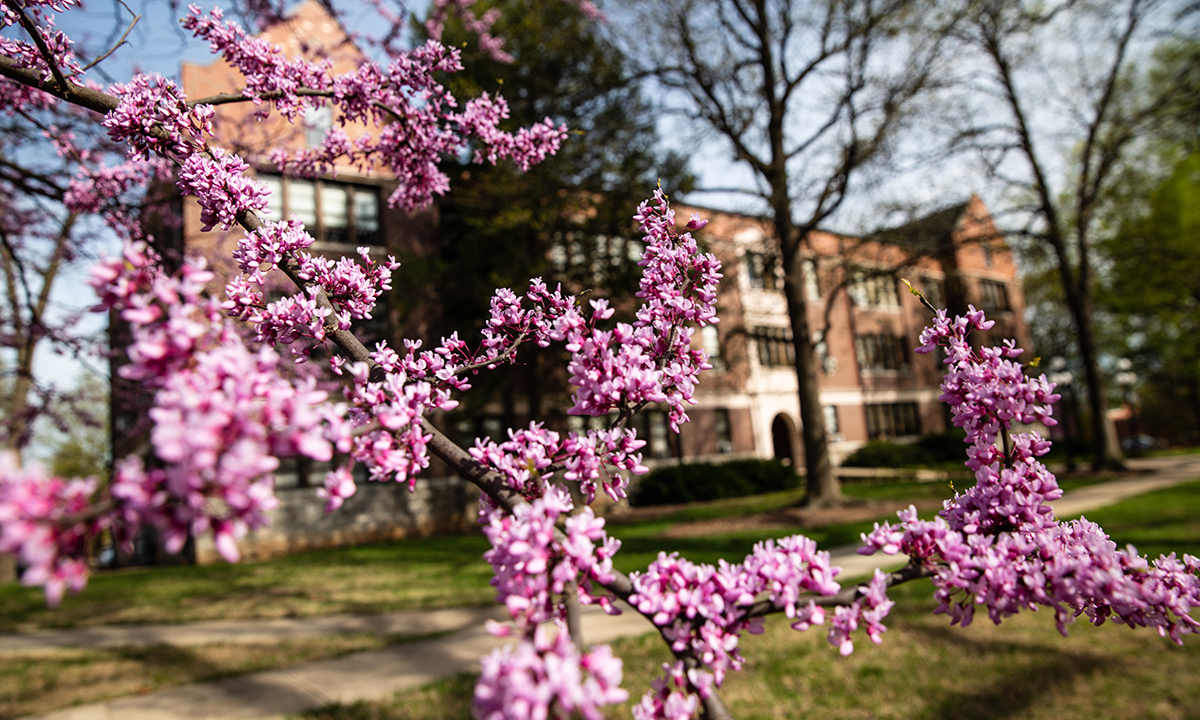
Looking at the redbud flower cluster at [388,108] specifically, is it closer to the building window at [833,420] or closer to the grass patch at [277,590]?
the grass patch at [277,590]

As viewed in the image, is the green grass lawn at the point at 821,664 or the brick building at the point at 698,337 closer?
the green grass lawn at the point at 821,664

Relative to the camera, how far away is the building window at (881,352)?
32.8 m

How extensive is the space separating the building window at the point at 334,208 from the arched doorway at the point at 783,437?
19662mm

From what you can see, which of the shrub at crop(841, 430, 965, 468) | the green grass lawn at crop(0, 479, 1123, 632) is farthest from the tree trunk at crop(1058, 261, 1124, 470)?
the green grass lawn at crop(0, 479, 1123, 632)

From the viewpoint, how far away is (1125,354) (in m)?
44.3

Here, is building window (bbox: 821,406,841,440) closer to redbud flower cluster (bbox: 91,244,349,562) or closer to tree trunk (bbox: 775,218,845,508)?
tree trunk (bbox: 775,218,845,508)

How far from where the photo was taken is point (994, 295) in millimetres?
37219

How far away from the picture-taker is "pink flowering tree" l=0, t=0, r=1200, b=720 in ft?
3.07

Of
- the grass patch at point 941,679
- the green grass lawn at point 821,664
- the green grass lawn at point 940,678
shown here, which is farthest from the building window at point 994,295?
the grass patch at point 941,679

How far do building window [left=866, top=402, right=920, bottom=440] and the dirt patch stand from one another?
1800 centimetres

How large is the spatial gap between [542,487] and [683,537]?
12.3m

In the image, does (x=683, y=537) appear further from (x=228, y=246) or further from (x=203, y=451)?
(x=203, y=451)

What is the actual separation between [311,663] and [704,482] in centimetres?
1710

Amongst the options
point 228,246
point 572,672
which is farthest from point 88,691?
point 228,246
